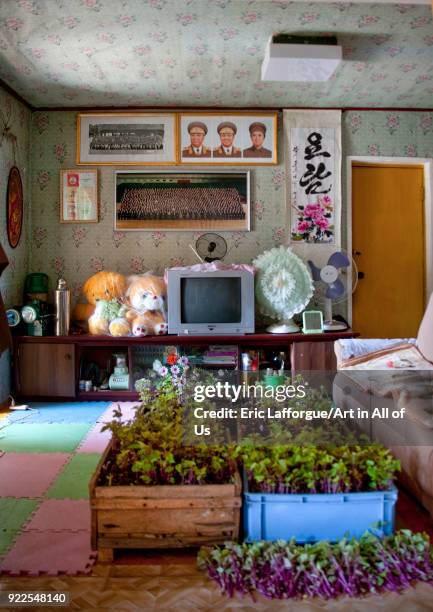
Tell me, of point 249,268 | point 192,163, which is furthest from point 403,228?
point 192,163

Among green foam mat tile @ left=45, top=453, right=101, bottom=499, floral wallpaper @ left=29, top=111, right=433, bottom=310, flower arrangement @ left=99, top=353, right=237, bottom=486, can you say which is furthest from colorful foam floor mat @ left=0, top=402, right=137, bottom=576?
floral wallpaper @ left=29, top=111, right=433, bottom=310

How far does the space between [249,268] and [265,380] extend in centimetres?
191

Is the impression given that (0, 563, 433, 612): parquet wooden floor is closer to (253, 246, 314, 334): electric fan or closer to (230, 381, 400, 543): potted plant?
(230, 381, 400, 543): potted plant

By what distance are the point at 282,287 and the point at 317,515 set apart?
278cm

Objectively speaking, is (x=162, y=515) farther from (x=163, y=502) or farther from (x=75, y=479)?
(x=75, y=479)

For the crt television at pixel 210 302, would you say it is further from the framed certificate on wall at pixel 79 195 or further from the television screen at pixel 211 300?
the framed certificate on wall at pixel 79 195

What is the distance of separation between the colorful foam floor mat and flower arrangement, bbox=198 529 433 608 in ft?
1.81

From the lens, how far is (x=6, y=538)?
219 cm

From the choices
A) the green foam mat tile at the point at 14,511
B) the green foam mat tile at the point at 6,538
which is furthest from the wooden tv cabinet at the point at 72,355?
the green foam mat tile at the point at 6,538

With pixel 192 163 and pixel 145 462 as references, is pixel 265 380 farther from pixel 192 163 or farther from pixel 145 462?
pixel 192 163

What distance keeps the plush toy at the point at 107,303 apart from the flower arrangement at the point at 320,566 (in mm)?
2809

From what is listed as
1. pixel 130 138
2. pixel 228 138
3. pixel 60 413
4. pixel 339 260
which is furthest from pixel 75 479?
pixel 228 138

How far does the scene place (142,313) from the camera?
4.62m

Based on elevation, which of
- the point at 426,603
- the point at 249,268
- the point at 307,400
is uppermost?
the point at 249,268
